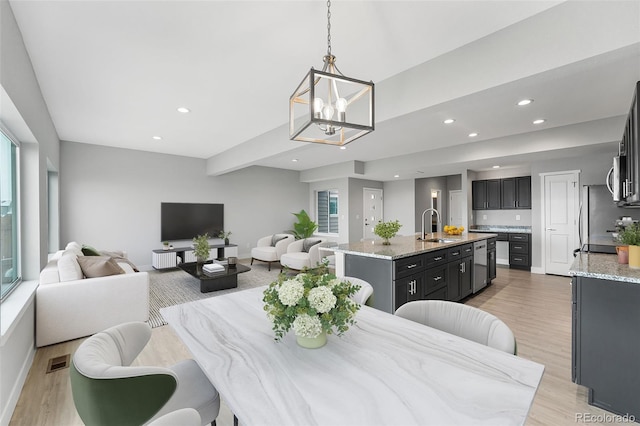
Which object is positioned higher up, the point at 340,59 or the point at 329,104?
the point at 340,59

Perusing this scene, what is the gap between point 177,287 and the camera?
476 cm

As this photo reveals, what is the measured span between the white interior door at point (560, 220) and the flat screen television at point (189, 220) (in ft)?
23.4

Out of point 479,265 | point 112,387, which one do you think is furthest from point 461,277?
point 112,387

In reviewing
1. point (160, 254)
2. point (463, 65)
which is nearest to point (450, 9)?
point (463, 65)

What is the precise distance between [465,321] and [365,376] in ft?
2.38

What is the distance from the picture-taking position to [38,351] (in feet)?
8.91

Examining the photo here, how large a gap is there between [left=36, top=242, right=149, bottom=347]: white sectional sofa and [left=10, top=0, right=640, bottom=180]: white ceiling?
1929 mm

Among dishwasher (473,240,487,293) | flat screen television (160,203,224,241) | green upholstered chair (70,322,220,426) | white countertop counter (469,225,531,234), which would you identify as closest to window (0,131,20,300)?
green upholstered chair (70,322,220,426)

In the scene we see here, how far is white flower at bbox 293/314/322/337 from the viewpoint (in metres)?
1.09

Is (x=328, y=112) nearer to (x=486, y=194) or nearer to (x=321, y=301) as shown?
(x=321, y=301)

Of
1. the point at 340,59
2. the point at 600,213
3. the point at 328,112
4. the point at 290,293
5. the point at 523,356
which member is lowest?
the point at 523,356

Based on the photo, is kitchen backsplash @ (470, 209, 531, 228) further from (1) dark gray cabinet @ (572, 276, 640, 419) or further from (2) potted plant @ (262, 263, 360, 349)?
(2) potted plant @ (262, 263, 360, 349)

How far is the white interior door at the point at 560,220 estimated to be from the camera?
5312 millimetres

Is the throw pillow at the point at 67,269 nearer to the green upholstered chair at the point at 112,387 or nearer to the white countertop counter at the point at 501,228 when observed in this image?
the green upholstered chair at the point at 112,387
